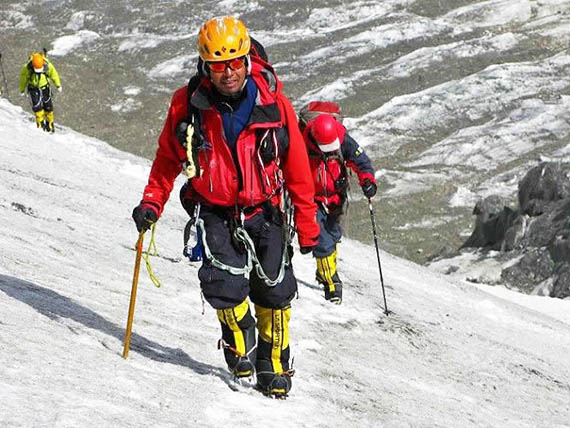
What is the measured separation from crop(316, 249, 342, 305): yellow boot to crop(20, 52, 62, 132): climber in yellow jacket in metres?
16.6

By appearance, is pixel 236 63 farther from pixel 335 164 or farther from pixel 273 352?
pixel 335 164

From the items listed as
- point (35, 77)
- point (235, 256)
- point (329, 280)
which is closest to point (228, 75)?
point (235, 256)

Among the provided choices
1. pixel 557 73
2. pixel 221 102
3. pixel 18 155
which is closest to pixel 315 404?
pixel 221 102

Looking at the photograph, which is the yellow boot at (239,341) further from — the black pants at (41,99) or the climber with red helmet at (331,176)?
the black pants at (41,99)

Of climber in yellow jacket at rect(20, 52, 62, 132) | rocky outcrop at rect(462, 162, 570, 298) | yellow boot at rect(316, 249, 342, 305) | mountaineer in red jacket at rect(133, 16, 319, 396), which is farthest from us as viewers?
climber in yellow jacket at rect(20, 52, 62, 132)

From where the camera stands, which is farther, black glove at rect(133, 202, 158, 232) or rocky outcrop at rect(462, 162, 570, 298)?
rocky outcrop at rect(462, 162, 570, 298)

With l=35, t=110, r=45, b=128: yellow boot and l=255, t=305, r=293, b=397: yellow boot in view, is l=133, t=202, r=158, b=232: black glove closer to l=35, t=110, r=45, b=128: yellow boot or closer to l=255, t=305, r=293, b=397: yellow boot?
l=255, t=305, r=293, b=397: yellow boot

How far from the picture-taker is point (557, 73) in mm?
56719

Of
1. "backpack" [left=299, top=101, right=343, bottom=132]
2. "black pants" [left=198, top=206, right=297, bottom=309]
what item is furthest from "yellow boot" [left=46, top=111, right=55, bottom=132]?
"black pants" [left=198, top=206, right=297, bottom=309]

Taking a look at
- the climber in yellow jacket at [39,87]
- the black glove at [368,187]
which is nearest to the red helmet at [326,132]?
the black glove at [368,187]

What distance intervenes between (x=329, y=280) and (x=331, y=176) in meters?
1.42

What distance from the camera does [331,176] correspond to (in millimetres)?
12117

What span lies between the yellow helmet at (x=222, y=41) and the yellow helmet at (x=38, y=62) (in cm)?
2163

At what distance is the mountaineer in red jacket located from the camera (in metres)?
6.32
